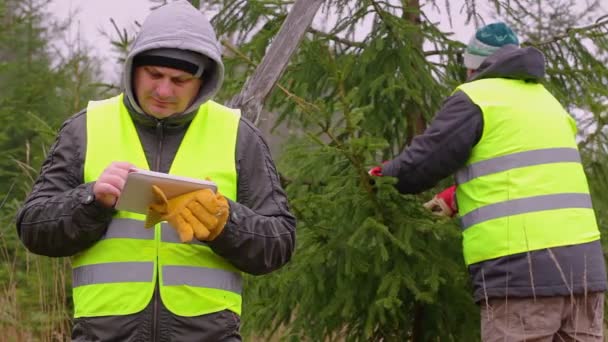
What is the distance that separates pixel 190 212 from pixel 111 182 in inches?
8.2

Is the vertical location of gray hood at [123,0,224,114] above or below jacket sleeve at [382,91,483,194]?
above

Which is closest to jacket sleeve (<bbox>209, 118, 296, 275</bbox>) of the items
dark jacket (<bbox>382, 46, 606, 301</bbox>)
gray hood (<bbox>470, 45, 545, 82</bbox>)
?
dark jacket (<bbox>382, 46, 606, 301</bbox>)

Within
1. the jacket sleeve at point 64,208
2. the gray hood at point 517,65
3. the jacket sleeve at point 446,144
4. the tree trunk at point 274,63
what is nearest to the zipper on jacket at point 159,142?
the jacket sleeve at point 64,208

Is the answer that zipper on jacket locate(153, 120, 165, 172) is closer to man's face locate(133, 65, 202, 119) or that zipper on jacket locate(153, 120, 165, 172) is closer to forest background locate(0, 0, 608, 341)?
man's face locate(133, 65, 202, 119)

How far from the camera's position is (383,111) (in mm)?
5664

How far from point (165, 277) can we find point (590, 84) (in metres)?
3.70

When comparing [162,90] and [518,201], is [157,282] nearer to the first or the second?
[162,90]

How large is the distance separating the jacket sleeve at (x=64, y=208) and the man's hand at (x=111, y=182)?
3cm

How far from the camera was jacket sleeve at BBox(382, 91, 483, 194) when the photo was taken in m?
4.21

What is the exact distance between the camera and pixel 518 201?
4121 millimetres

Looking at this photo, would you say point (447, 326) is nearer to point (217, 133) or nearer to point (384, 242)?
point (384, 242)

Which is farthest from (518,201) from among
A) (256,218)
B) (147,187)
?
(147,187)

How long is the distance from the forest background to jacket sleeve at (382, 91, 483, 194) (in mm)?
183

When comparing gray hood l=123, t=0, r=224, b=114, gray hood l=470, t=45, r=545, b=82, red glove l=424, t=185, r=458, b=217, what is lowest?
red glove l=424, t=185, r=458, b=217
